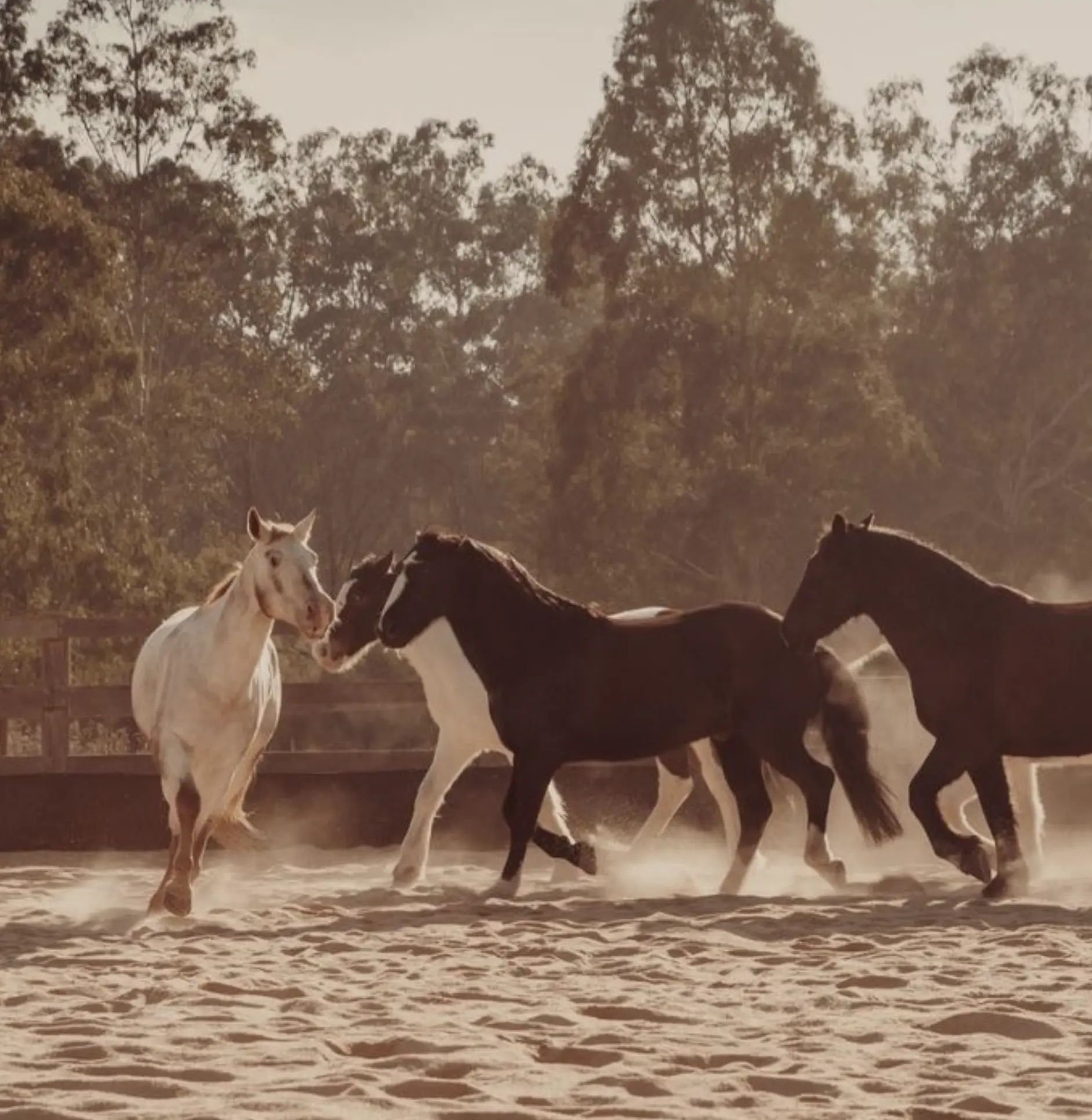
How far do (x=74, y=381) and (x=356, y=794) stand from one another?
56.9 feet

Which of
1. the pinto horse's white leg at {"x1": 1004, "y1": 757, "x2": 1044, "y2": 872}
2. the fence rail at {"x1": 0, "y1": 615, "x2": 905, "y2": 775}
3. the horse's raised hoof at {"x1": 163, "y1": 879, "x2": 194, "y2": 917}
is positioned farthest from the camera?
the fence rail at {"x1": 0, "y1": 615, "x2": 905, "y2": 775}

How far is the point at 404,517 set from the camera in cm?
6172

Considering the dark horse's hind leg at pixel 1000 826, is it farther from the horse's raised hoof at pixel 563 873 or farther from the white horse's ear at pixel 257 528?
the white horse's ear at pixel 257 528

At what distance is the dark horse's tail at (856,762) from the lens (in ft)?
33.2

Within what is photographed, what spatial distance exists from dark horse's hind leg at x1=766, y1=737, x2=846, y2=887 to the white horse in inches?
97.7

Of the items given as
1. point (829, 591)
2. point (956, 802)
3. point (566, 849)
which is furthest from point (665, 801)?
point (829, 591)

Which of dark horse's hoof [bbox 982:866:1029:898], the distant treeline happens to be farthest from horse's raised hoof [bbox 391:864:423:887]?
the distant treeline

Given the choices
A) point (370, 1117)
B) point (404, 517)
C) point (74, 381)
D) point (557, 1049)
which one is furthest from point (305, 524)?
point (404, 517)

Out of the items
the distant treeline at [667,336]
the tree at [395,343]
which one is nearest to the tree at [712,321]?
the distant treeline at [667,336]

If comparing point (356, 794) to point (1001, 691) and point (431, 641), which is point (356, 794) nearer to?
point (431, 641)

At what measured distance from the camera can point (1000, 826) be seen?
9508 mm

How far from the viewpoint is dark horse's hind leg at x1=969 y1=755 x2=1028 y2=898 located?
366 inches

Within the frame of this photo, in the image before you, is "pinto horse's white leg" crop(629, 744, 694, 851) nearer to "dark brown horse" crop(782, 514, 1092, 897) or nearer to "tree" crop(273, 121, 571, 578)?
"dark brown horse" crop(782, 514, 1092, 897)

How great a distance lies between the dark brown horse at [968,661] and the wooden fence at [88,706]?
4.56 meters
